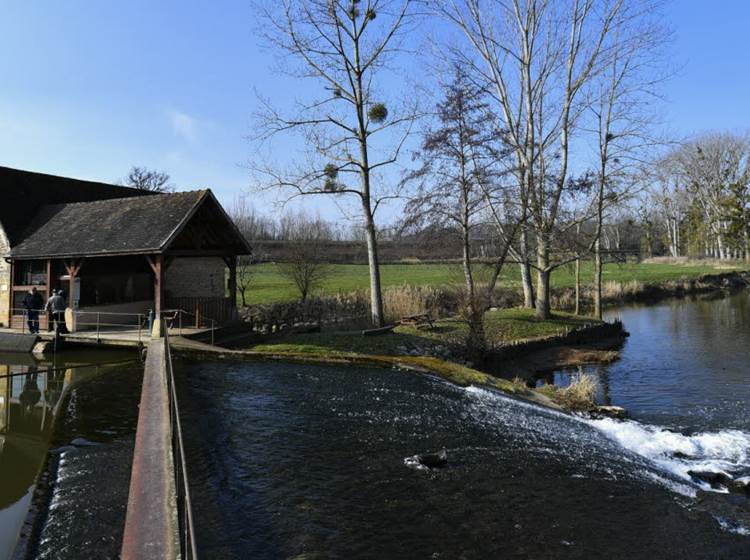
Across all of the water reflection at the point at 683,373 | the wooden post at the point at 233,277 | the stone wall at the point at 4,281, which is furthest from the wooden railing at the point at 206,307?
the water reflection at the point at 683,373

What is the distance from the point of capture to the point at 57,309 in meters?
18.0

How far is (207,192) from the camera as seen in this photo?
63.2ft

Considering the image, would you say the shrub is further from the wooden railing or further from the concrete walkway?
the wooden railing

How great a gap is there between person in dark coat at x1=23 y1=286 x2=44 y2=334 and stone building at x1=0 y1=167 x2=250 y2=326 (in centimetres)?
52

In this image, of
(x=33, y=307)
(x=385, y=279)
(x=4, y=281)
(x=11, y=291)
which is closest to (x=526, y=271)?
(x=33, y=307)

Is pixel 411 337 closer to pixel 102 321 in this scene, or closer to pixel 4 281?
pixel 102 321

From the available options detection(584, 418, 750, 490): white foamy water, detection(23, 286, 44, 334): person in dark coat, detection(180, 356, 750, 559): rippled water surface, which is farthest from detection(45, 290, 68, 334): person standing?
detection(584, 418, 750, 490): white foamy water

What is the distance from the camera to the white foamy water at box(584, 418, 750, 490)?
8961mm

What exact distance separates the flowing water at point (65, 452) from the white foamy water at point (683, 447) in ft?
27.8

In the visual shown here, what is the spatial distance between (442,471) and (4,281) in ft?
68.1

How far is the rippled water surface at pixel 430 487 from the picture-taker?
5988mm

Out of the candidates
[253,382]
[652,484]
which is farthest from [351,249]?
[652,484]

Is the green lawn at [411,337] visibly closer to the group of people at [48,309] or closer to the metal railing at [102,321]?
the metal railing at [102,321]

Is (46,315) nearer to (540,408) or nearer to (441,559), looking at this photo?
(540,408)
